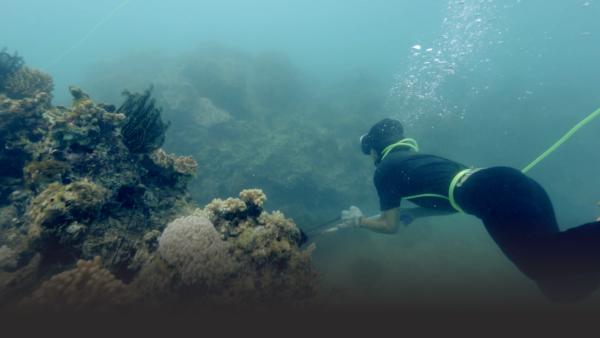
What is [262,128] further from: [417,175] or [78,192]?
[78,192]

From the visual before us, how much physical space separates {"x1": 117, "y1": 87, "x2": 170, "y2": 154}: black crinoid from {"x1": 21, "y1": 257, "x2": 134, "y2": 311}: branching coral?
2419mm

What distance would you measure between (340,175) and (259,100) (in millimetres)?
8329

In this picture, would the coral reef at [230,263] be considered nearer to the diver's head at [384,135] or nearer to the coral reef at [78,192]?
the coral reef at [78,192]

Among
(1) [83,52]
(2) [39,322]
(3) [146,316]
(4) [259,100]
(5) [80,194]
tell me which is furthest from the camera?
(1) [83,52]

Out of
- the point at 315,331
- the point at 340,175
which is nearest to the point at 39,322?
the point at 315,331

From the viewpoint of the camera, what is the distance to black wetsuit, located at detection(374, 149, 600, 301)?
3432 millimetres

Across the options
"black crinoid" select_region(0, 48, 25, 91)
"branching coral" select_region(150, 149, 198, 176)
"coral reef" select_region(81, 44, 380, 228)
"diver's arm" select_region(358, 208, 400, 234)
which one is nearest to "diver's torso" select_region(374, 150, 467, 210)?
"diver's arm" select_region(358, 208, 400, 234)

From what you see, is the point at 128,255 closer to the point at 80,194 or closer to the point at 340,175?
the point at 80,194

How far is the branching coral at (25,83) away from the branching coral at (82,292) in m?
6.40

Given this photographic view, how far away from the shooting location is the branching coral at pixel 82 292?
9.95 ft

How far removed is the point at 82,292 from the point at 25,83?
7358 mm

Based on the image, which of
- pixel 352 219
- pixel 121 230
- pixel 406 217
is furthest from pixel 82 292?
pixel 406 217

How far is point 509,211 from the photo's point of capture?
3994 millimetres

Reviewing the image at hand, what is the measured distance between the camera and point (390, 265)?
1172 cm
